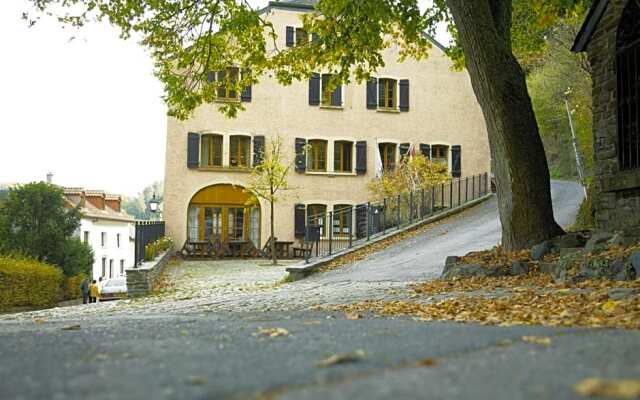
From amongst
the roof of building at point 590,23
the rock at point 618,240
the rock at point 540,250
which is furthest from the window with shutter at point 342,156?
the rock at point 618,240

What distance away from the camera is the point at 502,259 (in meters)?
10.4

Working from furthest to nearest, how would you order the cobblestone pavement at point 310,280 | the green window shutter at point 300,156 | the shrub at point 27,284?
the green window shutter at point 300,156 < the shrub at point 27,284 < the cobblestone pavement at point 310,280

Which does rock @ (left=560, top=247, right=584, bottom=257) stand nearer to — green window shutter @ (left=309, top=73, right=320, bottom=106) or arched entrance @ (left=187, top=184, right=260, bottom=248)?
arched entrance @ (left=187, top=184, right=260, bottom=248)

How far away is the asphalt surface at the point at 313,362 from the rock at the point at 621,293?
2.30 m

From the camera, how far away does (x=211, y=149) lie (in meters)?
27.6

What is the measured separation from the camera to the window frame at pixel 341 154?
2888 centimetres

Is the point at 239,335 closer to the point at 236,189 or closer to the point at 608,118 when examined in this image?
the point at 608,118

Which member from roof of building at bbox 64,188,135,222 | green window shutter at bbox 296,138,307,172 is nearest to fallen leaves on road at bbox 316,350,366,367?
green window shutter at bbox 296,138,307,172

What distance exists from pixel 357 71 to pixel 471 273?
6340 mm

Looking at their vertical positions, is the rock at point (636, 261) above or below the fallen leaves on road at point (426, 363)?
above

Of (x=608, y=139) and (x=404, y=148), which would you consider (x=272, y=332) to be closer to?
(x=608, y=139)

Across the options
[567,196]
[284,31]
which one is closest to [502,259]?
[567,196]

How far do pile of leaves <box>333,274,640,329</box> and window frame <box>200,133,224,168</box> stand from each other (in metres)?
19.1

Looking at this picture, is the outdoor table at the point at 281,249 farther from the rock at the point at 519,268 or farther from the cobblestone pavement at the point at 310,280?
the rock at the point at 519,268
